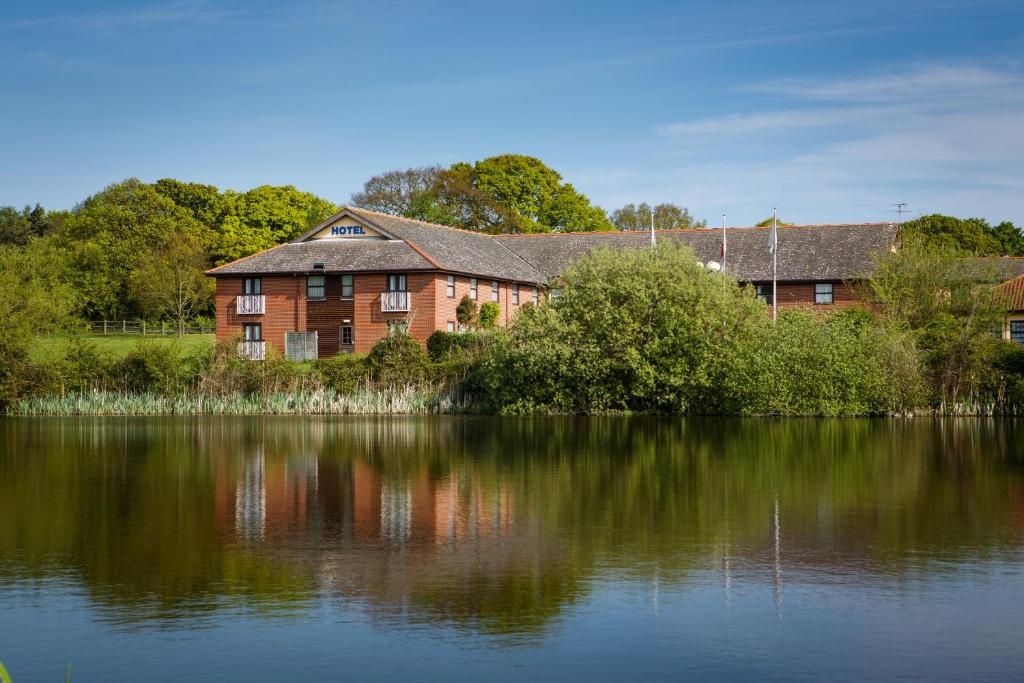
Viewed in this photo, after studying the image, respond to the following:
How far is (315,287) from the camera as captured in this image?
215ft

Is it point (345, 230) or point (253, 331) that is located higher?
point (345, 230)

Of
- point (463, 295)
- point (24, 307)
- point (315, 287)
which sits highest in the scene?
point (315, 287)

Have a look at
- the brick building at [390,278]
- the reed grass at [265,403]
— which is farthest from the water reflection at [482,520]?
the brick building at [390,278]

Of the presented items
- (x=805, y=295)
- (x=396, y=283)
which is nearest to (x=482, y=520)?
(x=396, y=283)

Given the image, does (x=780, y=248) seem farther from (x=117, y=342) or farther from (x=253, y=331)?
(x=117, y=342)

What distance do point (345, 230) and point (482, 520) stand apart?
169ft

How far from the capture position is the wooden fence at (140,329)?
8886 cm

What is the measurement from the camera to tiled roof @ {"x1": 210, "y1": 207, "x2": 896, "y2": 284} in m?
65.2

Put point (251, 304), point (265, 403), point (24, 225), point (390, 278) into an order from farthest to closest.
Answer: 1. point (24, 225)
2. point (251, 304)
3. point (390, 278)
4. point (265, 403)

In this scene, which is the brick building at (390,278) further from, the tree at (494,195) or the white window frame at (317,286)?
the tree at (494,195)

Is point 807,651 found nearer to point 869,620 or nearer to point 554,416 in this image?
point 869,620

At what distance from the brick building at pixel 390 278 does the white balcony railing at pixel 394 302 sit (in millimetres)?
56

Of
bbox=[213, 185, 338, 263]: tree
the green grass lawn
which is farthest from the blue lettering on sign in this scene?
bbox=[213, 185, 338, 263]: tree

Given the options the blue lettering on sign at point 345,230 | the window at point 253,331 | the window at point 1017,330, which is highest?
the blue lettering on sign at point 345,230
